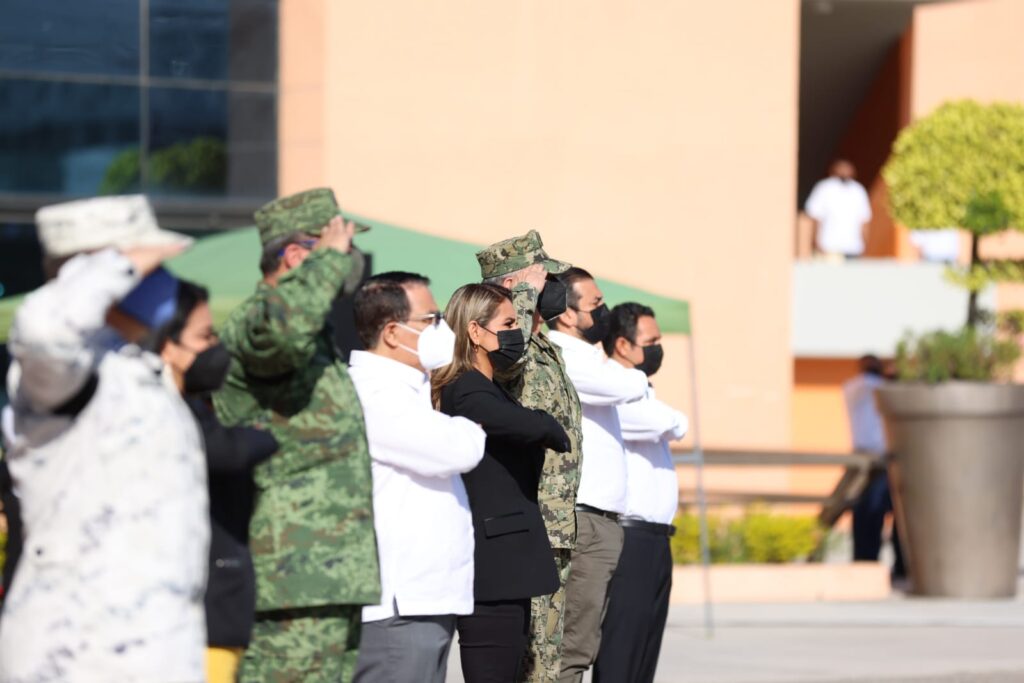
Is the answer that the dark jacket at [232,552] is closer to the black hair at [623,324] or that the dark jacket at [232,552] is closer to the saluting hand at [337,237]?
the saluting hand at [337,237]

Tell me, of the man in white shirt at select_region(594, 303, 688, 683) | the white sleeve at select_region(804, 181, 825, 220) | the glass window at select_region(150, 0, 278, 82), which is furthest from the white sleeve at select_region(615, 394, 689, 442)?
the white sleeve at select_region(804, 181, 825, 220)

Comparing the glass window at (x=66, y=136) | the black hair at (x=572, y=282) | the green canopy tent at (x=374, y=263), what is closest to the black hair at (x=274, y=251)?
the black hair at (x=572, y=282)

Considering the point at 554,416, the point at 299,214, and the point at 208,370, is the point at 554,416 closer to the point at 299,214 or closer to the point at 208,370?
the point at 299,214

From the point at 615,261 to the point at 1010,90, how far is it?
174 inches

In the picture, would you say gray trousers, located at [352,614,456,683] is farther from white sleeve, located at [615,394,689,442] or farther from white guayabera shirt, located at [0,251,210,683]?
white sleeve, located at [615,394,689,442]

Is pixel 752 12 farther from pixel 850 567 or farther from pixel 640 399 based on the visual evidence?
pixel 640 399

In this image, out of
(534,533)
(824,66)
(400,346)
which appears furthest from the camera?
(824,66)

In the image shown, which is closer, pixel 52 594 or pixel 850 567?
pixel 52 594

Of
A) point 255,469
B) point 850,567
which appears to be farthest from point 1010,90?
point 255,469

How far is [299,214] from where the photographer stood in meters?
4.69

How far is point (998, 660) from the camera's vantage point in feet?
33.2

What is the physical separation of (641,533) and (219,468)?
3387mm

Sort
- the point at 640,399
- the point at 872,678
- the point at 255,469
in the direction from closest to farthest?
the point at 255,469 < the point at 640,399 < the point at 872,678

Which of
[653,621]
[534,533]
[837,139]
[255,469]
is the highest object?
[837,139]
